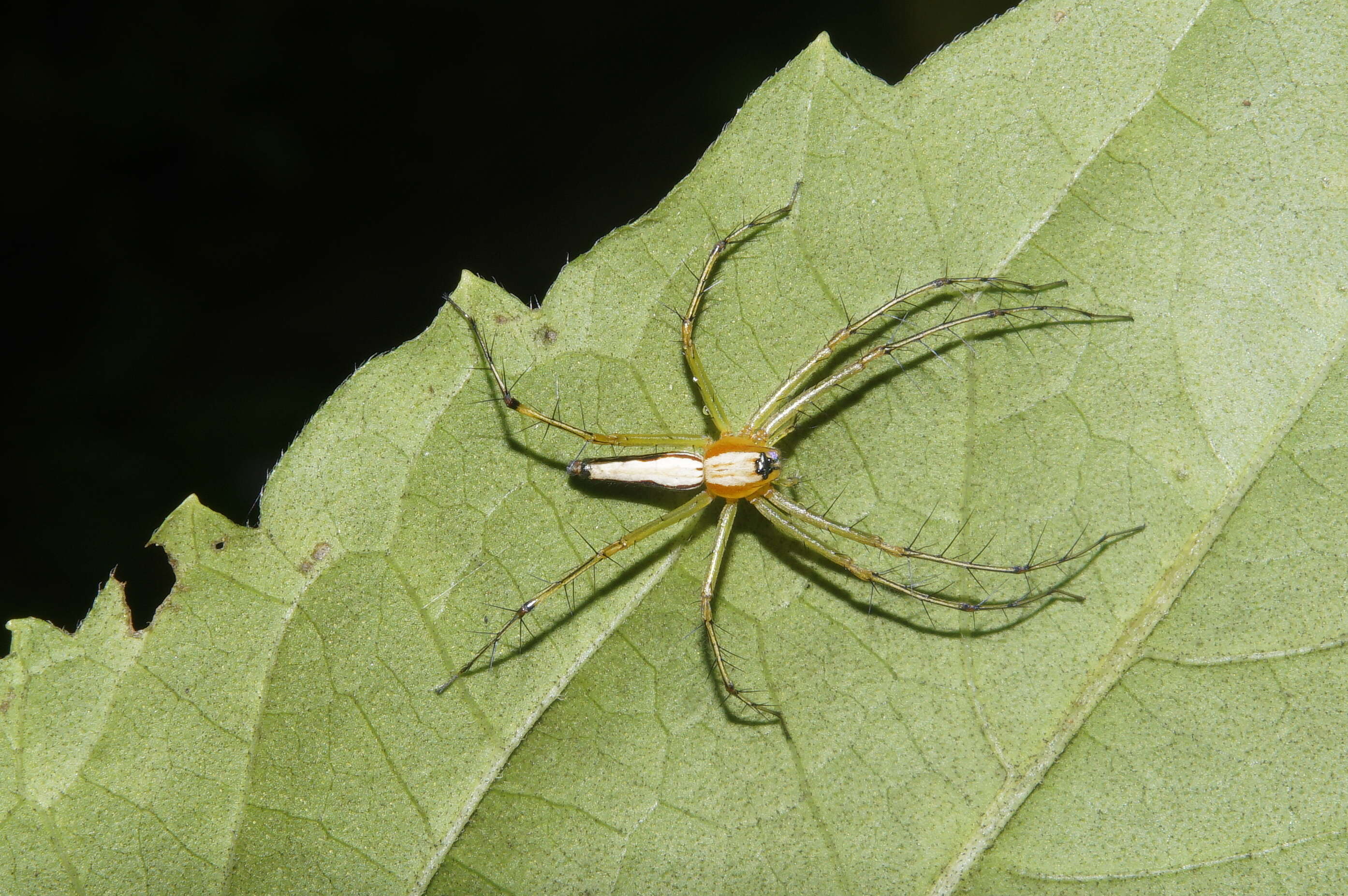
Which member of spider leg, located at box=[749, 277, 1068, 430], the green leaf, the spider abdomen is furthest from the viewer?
the spider abdomen

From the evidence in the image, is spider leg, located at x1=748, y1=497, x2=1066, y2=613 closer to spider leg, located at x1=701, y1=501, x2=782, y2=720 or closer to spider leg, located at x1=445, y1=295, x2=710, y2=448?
spider leg, located at x1=701, y1=501, x2=782, y2=720

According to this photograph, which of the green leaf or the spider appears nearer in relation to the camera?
the green leaf

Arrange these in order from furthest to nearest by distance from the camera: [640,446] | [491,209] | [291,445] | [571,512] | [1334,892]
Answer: [491,209] → [640,446] → [571,512] → [291,445] → [1334,892]

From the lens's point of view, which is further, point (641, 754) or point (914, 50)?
point (914, 50)

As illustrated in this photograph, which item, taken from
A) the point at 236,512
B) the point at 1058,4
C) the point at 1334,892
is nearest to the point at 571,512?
the point at 236,512

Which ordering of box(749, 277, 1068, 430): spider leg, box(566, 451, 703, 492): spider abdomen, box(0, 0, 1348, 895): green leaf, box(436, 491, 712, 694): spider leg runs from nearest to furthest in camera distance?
box(0, 0, 1348, 895): green leaf, box(749, 277, 1068, 430): spider leg, box(436, 491, 712, 694): spider leg, box(566, 451, 703, 492): spider abdomen

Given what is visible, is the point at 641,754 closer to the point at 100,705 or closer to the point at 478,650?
the point at 478,650

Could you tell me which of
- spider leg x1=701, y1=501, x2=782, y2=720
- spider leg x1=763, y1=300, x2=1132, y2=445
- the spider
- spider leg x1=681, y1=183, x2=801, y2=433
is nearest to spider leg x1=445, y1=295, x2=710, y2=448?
the spider

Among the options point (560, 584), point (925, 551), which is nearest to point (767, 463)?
point (925, 551)
